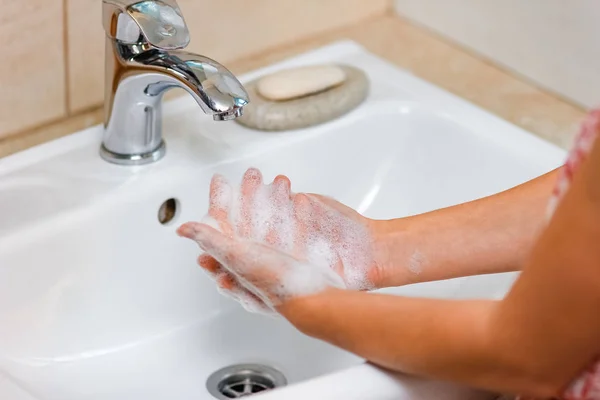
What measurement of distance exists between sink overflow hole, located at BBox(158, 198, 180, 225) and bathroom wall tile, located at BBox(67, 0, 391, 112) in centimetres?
13

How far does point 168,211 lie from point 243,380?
0.53 feet

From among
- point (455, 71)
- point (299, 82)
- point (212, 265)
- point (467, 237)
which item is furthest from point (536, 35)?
point (212, 265)

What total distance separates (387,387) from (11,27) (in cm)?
44

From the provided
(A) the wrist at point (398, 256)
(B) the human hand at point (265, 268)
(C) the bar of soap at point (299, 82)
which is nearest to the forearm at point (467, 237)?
(A) the wrist at point (398, 256)

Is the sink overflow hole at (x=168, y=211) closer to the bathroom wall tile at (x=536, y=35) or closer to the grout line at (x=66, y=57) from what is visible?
the grout line at (x=66, y=57)

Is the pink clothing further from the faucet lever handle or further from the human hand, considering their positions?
the faucet lever handle

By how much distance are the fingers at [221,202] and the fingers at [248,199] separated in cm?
1

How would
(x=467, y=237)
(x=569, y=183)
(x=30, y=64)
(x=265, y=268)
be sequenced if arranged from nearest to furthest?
1. (x=569, y=183)
2. (x=265, y=268)
3. (x=467, y=237)
4. (x=30, y=64)

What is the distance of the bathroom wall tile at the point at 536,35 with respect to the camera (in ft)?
3.20

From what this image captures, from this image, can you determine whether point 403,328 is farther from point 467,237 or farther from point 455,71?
point 455,71

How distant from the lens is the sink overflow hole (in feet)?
2.76

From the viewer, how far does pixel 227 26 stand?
974 mm

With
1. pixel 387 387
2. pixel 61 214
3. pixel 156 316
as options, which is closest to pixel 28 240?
pixel 61 214

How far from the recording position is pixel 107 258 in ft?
2.64
